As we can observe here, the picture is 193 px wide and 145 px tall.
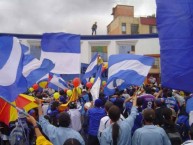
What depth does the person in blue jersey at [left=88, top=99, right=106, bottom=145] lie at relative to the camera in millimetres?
6941

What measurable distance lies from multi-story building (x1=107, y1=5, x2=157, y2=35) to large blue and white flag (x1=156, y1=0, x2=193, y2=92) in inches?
1505

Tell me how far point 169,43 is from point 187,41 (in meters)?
0.24

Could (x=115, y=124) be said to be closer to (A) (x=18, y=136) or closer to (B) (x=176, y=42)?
(B) (x=176, y=42)

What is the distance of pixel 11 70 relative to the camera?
5301 mm

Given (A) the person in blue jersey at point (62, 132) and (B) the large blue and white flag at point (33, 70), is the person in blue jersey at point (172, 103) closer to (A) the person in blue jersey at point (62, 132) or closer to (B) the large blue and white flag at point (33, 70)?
(B) the large blue and white flag at point (33, 70)

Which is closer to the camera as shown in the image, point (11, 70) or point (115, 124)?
point (115, 124)

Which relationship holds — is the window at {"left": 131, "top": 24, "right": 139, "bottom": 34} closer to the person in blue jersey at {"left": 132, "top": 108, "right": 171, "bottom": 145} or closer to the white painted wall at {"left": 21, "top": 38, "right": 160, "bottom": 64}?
the white painted wall at {"left": 21, "top": 38, "right": 160, "bottom": 64}

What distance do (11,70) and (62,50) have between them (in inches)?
227

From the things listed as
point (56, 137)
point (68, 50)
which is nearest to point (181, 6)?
point (56, 137)

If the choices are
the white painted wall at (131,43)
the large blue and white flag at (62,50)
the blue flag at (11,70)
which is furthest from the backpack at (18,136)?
the white painted wall at (131,43)

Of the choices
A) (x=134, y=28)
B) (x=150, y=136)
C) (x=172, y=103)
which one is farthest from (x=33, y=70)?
(x=134, y=28)

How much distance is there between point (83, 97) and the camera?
9703 mm

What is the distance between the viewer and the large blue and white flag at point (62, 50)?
1080 centimetres

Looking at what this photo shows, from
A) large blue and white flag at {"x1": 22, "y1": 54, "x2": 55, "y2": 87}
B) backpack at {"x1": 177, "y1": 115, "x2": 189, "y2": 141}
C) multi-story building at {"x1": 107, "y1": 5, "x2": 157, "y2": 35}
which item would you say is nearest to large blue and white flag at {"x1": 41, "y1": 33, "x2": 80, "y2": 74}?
large blue and white flag at {"x1": 22, "y1": 54, "x2": 55, "y2": 87}
